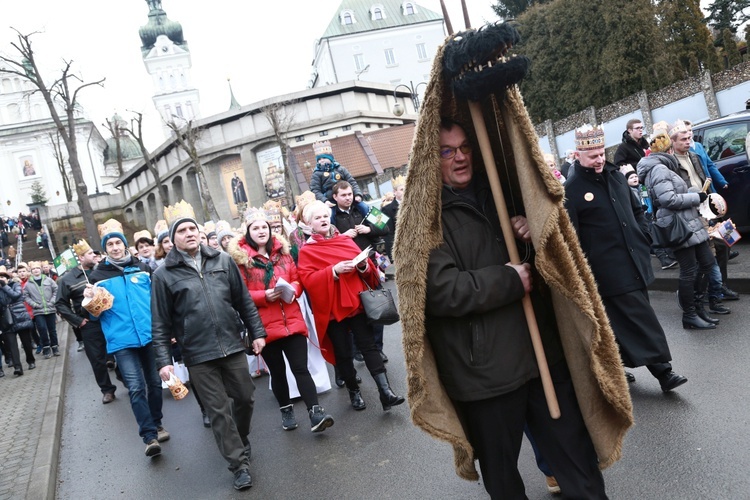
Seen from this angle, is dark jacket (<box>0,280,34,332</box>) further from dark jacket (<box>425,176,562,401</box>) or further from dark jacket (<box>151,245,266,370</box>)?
dark jacket (<box>425,176,562,401</box>)

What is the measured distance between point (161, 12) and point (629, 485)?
121032 millimetres

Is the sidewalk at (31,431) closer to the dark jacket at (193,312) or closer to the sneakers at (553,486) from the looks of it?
the dark jacket at (193,312)

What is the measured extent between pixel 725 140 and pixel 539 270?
9264mm

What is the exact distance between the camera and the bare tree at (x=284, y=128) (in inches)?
1703

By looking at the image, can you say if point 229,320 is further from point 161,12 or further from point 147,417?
point 161,12

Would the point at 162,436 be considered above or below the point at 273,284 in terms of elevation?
below

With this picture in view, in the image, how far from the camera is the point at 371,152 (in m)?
42.4

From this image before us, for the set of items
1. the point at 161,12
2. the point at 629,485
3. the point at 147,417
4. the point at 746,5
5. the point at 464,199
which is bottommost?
the point at 629,485

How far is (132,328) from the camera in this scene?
23.0 feet

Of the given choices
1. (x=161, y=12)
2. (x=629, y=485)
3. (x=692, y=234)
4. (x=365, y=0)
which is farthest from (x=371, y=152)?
(x=161, y=12)

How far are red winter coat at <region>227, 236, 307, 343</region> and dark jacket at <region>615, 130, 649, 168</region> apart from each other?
5.57 metres

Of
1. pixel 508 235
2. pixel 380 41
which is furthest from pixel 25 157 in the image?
pixel 508 235

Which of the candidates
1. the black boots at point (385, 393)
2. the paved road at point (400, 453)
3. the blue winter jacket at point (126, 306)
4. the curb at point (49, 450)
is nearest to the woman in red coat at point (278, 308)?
the paved road at point (400, 453)

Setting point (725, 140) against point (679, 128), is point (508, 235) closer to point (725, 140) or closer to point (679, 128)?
point (679, 128)
